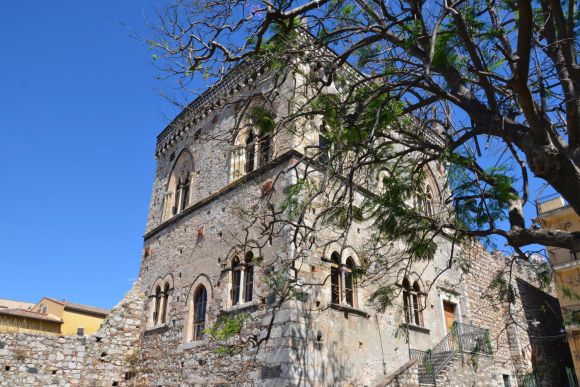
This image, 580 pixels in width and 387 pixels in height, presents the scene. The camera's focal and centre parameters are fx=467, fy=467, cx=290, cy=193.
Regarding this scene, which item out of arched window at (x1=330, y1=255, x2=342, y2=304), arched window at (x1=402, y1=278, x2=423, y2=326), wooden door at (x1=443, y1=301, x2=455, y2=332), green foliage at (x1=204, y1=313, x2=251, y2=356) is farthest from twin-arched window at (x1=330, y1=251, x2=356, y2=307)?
wooden door at (x1=443, y1=301, x2=455, y2=332)

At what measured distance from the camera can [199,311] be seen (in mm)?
11867

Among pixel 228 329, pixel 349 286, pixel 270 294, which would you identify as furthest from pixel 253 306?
pixel 349 286

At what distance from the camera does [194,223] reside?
13.3 m

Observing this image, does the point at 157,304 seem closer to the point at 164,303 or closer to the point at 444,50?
the point at 164,303

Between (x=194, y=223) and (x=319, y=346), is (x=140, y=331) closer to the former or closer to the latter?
(x=194, y=223)

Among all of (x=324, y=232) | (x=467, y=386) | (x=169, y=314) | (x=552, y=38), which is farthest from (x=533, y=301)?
(x=552, y=38)

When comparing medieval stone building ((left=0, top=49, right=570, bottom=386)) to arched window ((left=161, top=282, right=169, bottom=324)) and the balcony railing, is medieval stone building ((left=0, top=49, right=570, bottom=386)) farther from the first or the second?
the balcony railing

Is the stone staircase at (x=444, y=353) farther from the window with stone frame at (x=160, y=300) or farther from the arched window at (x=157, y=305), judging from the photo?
the arched window at (x=157, y=305)

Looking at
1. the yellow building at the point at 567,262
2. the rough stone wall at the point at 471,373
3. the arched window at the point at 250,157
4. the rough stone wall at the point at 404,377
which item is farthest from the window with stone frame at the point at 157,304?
the yellow building at the point at 567,262

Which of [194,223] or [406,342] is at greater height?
[194,223]

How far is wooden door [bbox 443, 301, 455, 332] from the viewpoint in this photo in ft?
44.8

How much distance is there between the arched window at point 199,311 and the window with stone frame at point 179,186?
3.24 meters

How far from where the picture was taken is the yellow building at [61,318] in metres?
19.8

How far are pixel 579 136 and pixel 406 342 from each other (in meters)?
7.77
